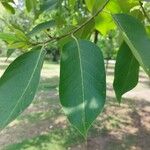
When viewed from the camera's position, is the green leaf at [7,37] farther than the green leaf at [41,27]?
No

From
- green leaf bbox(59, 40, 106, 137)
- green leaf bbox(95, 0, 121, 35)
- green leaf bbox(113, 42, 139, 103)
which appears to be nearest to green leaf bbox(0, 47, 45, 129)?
green leaf bbox(59, 40, 106, 137)

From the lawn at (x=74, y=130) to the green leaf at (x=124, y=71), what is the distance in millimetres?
5604

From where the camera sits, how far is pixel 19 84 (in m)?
0.55

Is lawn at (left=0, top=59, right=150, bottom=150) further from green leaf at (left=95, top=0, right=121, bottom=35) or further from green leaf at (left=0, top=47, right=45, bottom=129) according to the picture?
green leaf at (left=0, top=47, right=45, bottom=129)

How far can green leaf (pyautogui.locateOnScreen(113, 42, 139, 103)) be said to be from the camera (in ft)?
2.35

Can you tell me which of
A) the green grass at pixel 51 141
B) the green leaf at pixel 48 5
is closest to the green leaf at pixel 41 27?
the green leaf at pixel 48 5

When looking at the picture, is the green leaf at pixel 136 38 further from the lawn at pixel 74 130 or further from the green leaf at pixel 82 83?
the lawn at pixel 74 130

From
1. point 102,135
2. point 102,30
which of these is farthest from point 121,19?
point 102,135

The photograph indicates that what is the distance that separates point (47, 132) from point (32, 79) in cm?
671

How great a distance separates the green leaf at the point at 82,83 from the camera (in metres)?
0.50

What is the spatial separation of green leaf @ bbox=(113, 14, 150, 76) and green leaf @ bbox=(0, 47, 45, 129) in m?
0.12

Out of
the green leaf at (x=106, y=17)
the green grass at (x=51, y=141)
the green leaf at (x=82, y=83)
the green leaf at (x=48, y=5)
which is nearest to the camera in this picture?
the green leaf at (x=82, y=83)

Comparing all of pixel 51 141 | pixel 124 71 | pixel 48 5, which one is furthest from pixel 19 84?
pixel 51 141

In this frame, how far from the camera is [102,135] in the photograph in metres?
6.95
